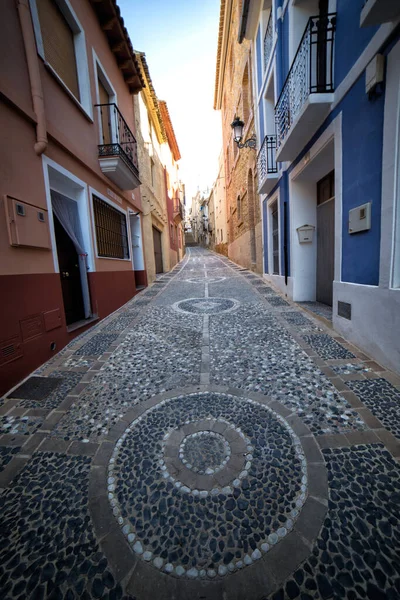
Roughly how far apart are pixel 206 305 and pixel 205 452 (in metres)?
4.31

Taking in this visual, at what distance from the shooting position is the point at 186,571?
1162 millimetres

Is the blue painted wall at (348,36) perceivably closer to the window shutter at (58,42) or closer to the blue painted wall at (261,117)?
the window shutter at (58,42)

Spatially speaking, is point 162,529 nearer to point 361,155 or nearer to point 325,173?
point 361,155

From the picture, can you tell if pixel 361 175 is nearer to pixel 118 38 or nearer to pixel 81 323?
pixel 81 323

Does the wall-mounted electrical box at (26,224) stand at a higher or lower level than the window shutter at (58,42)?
lower

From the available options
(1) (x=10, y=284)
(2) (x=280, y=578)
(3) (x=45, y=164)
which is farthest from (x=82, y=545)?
(3) (x=45, y=164)

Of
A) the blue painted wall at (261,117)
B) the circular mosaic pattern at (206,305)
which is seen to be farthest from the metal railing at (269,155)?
the circular mosaic pattern at (206,305)

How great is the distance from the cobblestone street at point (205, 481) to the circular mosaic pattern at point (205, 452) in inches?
0.4

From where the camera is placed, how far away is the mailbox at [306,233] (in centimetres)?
579

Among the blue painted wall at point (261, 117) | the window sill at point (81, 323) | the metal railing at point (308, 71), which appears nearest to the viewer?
the metal railing at point (308, 71)

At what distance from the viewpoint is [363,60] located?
293cm

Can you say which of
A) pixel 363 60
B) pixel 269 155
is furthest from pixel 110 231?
pixel 363 60

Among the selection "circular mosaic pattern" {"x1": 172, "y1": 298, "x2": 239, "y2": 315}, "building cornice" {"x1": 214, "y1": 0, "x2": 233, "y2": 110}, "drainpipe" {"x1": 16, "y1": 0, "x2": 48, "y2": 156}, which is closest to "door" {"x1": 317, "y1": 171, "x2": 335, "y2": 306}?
"circular mosaic pattern" {"x1": 172, "y1": 298, "x2": 239, "y2": 315}

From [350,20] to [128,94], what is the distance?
732 cm
